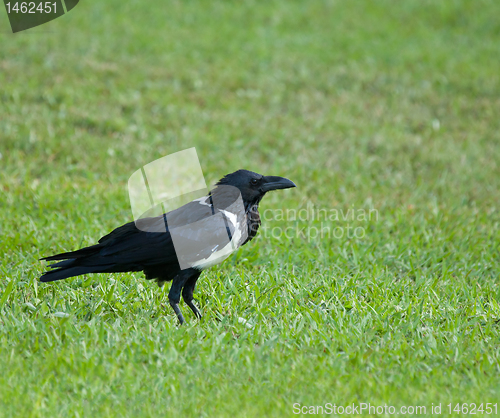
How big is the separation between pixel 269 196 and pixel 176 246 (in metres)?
3.21

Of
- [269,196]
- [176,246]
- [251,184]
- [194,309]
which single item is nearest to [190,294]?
[194,309]

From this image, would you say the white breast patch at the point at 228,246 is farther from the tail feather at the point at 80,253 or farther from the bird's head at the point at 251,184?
the tail feather at the point at 80,253

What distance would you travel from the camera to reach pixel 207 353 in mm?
3533

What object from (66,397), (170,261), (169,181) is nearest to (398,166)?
(169,181)

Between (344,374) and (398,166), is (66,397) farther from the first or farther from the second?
(398,166)

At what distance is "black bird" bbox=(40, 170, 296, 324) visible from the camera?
382cm

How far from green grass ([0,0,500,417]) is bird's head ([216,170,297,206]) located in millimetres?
756

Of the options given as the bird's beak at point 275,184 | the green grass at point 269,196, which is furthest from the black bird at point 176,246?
the green grass at point 269,196

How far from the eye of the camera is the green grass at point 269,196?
3355 millimetres

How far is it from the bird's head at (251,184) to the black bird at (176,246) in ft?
0.14

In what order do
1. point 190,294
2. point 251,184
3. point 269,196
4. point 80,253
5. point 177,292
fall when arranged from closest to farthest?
point 80,253 → point 177,292 → point 190,294 → point 251,184 → point 269,196

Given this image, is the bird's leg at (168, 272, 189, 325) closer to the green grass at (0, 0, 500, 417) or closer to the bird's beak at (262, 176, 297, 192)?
the green grass at (0, 0, 500, 417)

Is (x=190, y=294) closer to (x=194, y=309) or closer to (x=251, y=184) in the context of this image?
(x=194, y=309)

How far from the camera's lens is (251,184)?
14.2 feet
